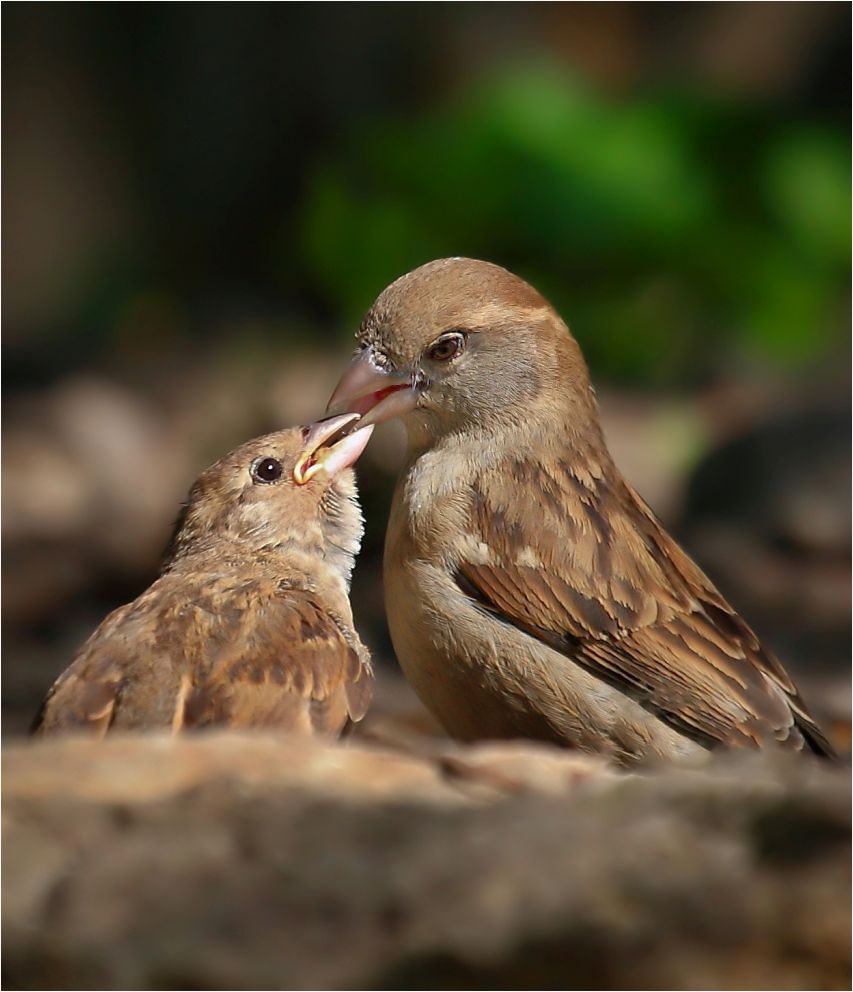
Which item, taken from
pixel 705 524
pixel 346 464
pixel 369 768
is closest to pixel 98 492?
pixel 705 524

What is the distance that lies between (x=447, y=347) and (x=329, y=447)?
50 cm

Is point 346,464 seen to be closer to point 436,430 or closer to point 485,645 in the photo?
point 436,430

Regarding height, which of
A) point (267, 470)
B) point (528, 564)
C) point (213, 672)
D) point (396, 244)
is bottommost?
point (213, 672)

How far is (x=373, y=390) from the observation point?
17.1 feet

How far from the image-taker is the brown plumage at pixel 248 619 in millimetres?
4148

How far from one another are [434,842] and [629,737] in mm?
1923

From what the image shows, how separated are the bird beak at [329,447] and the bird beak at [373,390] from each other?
5cm

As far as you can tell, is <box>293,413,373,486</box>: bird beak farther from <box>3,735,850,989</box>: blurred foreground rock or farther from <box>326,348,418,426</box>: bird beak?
<box>3,735,850,989</box>: blurred foreground rock

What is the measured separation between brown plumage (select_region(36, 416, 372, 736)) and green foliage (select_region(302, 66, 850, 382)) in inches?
261

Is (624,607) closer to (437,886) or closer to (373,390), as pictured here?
(373,390)

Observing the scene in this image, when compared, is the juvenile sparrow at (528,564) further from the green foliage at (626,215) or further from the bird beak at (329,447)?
the green foliage at (626,215)

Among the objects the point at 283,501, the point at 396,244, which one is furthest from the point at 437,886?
the point at 396,244

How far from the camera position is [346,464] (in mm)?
5355

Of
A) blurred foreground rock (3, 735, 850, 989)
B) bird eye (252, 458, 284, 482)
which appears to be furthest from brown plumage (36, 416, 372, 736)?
blurred foreground rock (3, 735, 850, 989)
